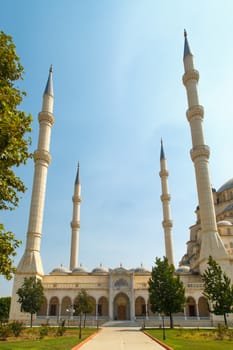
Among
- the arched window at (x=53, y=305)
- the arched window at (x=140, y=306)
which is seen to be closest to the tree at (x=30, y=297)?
the arched window at (x=53, y=305)

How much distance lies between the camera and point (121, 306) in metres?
39.9

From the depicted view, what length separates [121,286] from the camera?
3831 cm

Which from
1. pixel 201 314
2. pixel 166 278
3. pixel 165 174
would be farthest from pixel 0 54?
pixel 165 174

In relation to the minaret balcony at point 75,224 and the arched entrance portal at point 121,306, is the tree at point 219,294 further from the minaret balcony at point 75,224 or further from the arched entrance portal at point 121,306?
the minaret balcony at point 75,224

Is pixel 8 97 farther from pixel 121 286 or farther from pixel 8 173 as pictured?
pixel 121 286

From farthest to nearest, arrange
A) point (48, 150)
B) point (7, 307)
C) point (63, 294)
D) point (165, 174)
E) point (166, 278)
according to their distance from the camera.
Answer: point (165, 174), point (7, 307), point (48, 150), point (63, 294), point (166, 278)

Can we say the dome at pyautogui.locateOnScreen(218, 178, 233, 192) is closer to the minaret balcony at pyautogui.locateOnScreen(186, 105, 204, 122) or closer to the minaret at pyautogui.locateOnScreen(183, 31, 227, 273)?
the minaret at pyautogui.locateOnScreen(183, 31, 227, 273)

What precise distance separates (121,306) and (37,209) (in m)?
17.3

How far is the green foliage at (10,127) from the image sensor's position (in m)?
8.28

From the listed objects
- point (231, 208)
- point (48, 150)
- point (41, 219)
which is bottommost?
point (41, 219)

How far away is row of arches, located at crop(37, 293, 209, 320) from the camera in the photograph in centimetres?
3797

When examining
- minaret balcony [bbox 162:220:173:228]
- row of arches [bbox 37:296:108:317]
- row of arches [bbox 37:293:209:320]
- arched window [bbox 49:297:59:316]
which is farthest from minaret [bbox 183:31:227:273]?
arched window [bbox 49:297:59:316]

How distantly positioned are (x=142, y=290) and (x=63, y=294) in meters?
10.1

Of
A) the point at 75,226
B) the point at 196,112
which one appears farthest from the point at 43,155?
the point at 196,112
